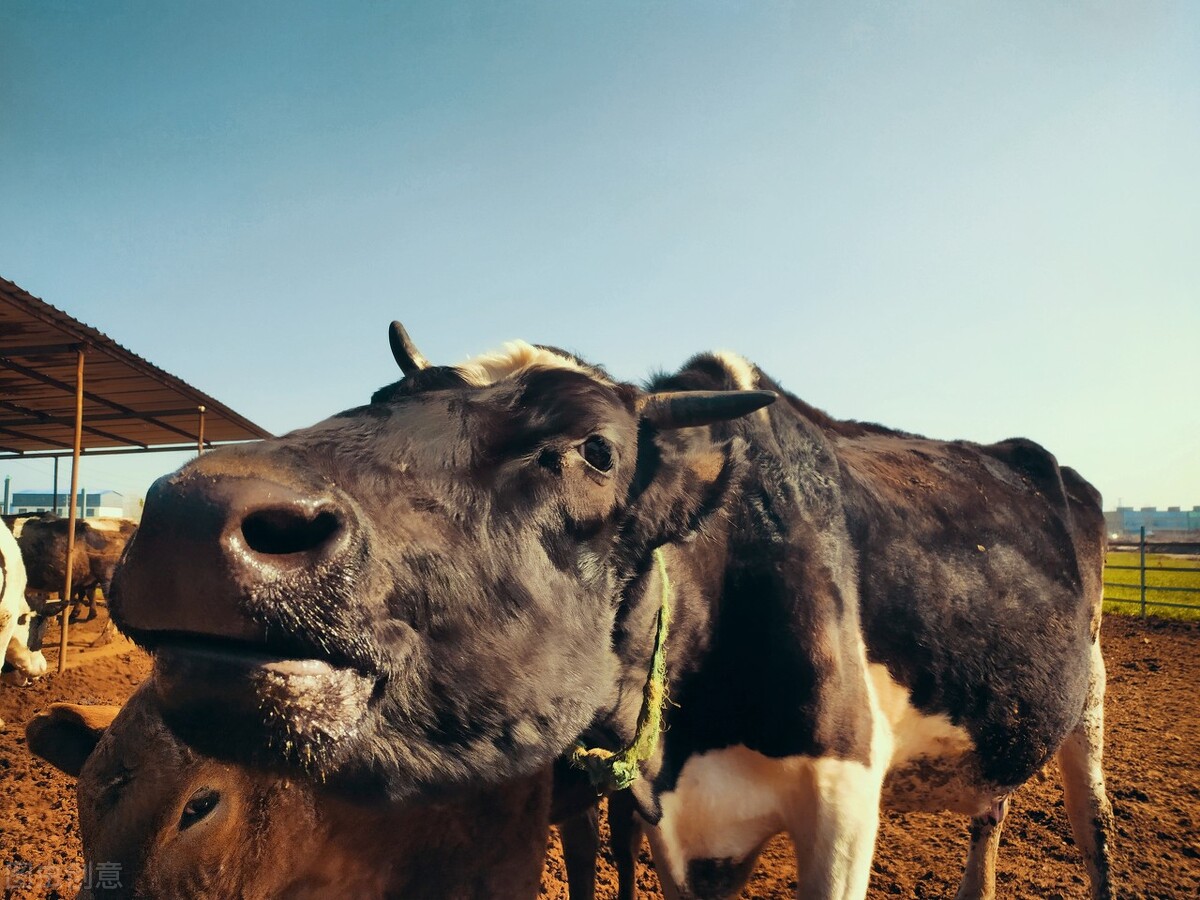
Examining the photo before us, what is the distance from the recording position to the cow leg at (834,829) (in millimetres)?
2305

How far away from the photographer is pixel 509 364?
2.03 metres

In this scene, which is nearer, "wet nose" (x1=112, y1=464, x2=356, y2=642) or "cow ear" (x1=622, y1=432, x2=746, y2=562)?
"wet nose" (x1=112, y1=464, x2=356, y2=642)

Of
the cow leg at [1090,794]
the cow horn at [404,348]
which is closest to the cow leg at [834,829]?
the cow horn at [404,348]

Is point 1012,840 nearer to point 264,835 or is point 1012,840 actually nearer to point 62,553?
point 264,835

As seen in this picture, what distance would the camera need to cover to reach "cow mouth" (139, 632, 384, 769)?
3.72 feet

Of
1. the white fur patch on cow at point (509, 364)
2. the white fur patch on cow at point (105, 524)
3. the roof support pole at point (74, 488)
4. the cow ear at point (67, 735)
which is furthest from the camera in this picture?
the white fur patch on cow at point (105, 524)

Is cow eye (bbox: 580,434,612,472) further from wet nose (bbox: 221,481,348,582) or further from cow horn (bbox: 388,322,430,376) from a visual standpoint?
cow horn (bbox: 388,322,430,376)

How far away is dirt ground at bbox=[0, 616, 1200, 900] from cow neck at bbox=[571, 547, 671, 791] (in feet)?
9.15

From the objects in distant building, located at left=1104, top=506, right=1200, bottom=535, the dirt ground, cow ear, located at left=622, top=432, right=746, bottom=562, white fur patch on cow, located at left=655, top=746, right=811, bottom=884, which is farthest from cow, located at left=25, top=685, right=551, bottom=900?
distant building, located at left=1104, top=506, right=1200, bottom=535

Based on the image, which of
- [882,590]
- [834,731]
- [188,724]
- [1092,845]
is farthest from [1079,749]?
[188,724]

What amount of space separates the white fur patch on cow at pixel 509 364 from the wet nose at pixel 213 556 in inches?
32.0

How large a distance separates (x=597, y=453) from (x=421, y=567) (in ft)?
1.91

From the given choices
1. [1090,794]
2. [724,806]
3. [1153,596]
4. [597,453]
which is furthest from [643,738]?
[1153,596]

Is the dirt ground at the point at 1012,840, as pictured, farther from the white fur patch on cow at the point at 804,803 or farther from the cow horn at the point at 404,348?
the cow horn at the point at 404,348
